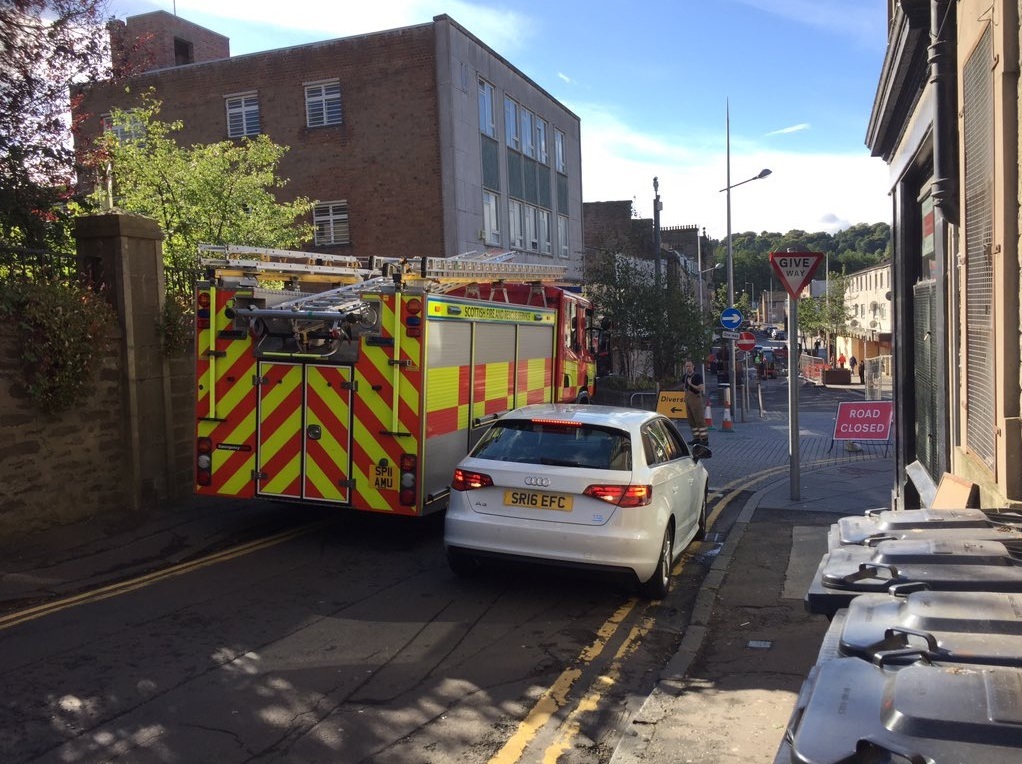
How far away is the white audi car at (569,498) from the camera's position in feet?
22.3

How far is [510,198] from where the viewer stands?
2892 centimetres

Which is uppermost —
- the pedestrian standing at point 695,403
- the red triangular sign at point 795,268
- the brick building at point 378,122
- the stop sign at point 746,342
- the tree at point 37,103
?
the brick building at point 378,122

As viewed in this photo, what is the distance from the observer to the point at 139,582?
745 cm

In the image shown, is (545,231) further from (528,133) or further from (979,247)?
(979,247)

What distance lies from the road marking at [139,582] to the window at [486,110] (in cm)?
1973

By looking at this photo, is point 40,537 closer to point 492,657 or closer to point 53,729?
point 53,729

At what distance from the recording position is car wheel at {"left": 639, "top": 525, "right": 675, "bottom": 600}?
23.4 feet

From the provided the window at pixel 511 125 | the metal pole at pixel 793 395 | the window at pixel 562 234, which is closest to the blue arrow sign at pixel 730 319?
the window at pixel 511 125

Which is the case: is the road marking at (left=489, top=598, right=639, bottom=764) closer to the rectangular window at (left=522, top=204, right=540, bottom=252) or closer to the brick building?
the brick building

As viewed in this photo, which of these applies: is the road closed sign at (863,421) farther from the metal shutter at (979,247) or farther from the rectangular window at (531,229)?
the rectangular window at (531,229)

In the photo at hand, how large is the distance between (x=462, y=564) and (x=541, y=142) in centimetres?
2668

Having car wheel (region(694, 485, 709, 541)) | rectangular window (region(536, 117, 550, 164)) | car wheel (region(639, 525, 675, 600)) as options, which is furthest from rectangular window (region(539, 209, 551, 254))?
car wheel (region(639, 525, 675, 600))

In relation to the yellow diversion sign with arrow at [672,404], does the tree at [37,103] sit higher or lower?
higher

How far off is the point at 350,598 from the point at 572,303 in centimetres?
804
